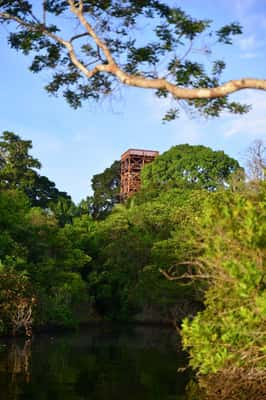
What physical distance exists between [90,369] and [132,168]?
37.7 m

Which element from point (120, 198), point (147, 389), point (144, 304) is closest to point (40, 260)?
point (144, 304)

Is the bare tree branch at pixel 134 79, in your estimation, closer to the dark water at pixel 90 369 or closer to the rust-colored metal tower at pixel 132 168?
the dark water at pixel 90 369

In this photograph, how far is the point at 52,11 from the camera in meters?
10.4

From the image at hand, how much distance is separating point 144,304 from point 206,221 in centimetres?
2842

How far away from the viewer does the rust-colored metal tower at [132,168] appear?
5412 centimetres

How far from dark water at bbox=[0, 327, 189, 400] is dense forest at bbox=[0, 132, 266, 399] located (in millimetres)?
1440

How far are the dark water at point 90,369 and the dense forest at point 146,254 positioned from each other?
1.44 m

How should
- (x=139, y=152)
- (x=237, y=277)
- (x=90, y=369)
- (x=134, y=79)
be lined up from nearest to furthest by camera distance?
(x=237, y=277) < (x=134, y=79) < (x=90, y=369) < (x=139, y=152)

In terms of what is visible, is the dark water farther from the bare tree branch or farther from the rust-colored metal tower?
the rust-colored metal tower

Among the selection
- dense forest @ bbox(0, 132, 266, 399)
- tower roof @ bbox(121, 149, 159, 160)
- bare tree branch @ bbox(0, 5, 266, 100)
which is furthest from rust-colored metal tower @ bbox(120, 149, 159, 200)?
bare tree branch @ bbox(0, 5, 266, 100)

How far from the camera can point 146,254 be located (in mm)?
35406

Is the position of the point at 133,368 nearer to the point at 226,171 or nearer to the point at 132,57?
the point at 132,57

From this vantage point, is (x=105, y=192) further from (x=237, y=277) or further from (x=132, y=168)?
(x=237, y=277)

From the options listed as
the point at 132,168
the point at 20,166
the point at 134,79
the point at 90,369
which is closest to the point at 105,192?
the point at 132,168
